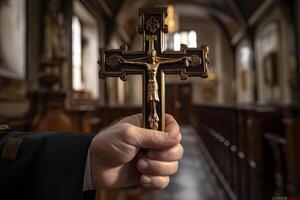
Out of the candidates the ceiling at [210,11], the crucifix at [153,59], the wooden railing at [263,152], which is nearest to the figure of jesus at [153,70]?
the crucifix at [153,59]

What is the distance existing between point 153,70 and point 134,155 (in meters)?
0.22

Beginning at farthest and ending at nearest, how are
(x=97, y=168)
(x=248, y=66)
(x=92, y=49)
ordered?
1. (x=248, y=66)
2. (x=92, y=49)
3. (x=97, y=168)

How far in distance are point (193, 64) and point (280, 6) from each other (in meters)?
9.73

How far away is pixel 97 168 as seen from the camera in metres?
0.87

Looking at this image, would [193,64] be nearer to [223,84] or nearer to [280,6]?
[280,6]

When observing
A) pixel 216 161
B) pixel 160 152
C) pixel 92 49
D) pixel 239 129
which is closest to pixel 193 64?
pixel 160 152

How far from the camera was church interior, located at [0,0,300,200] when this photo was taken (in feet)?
8.32

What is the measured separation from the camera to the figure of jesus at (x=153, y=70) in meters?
0.79

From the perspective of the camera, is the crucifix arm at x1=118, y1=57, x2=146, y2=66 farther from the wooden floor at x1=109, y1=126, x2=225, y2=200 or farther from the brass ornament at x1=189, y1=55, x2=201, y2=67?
the wooden floor at x1=109, y1=126, x2=225, y2=200

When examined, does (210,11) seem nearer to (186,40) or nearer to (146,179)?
(186,40)

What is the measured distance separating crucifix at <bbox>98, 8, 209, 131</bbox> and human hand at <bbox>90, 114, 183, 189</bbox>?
4.4 inches

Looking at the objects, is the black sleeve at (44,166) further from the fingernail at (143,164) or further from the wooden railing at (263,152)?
the wooden railing at (263,152)

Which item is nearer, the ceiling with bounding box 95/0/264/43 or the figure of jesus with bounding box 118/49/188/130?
the figure of jesus with bounding box 118/49/188/130

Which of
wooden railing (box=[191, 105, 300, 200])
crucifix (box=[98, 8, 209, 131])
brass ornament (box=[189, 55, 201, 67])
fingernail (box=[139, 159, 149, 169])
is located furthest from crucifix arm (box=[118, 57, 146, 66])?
wooden railing (box=[191, 105, 300, 200])
